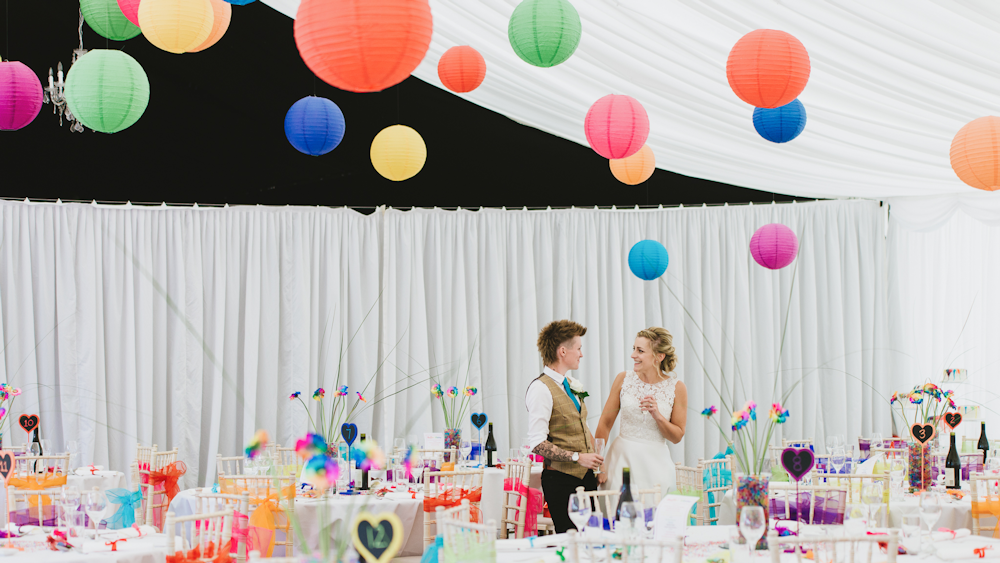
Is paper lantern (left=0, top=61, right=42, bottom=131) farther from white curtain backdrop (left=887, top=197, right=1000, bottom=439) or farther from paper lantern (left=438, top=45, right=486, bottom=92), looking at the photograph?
white curtain backdrop (left=887, top=197, right=1000, bottom=439)

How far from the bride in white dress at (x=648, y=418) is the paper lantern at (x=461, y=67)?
76.5 inches

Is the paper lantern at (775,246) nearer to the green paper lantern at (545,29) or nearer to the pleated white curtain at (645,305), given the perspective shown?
the pleated white curtain at (645,305)

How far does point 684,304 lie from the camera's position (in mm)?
8344

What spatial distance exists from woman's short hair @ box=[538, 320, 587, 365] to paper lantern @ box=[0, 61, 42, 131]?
9.77 feet

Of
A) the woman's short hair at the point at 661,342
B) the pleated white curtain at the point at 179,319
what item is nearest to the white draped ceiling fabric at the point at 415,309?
the pleated white curtain at the point at 179,319

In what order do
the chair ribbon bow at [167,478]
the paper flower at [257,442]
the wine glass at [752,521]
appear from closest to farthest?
the paper flower at [257,442]
the wine glass at [752,521]
the chair ribbon bow at [167,478]

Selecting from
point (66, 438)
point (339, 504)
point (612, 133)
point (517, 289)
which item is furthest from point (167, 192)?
point (612, 133)

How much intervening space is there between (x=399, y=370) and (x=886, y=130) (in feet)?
15.3

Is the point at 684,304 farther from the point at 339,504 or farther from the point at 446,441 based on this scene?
the point at 339,504

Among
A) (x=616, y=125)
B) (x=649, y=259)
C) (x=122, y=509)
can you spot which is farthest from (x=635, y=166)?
(x=122, y=509)

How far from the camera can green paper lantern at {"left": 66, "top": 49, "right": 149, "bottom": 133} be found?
4.21m

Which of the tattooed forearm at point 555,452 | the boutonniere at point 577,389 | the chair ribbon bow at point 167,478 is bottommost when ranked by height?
the chair ribbon bow at point 167,478

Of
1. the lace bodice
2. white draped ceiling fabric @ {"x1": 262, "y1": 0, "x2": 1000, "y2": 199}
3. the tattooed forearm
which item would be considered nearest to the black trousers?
the tattooed forearm

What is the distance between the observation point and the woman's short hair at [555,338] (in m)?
4.51
